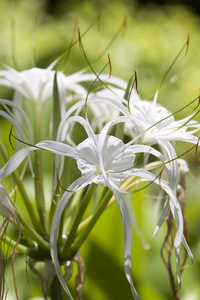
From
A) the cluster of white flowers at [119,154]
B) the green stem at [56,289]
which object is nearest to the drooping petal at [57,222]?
the cluster of white flowers at [119,154]

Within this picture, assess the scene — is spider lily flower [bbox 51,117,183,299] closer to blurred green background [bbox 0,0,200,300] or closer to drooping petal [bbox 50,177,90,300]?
drooping petal [bbox 50,177,90,300]

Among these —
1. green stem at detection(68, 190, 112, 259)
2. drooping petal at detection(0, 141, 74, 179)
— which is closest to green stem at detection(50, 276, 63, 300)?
green stem at detection(68, 190, 112, 259)

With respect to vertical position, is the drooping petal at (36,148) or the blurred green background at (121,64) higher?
the drooping petal at (36,148)

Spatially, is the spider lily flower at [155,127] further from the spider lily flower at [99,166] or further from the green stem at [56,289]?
the green stem at [56,289]

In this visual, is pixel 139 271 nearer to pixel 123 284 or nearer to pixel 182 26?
pixel 123 284

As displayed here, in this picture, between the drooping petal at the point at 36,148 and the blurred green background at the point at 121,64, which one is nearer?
the drooping petal at the point at 36,148
